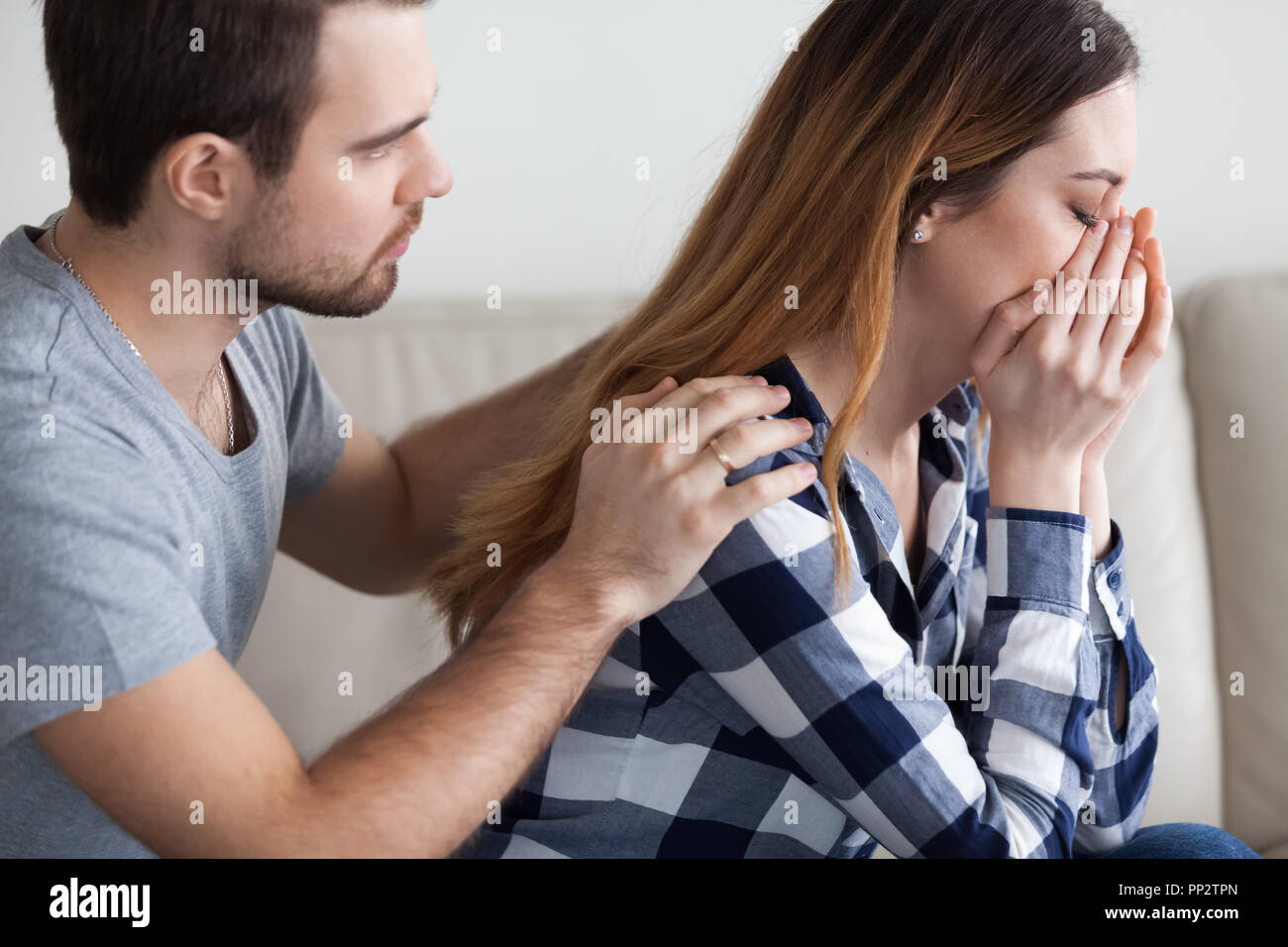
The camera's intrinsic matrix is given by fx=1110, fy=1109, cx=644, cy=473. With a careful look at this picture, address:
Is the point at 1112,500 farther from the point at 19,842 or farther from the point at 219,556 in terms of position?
the point at 19,842

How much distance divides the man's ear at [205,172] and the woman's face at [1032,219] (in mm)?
577

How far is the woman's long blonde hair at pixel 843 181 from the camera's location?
0.92m

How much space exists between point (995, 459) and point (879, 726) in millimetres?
289

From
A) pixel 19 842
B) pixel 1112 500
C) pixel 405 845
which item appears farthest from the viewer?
pixel 1112 500

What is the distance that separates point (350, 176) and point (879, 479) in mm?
548

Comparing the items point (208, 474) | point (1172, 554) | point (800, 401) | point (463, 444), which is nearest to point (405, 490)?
point (463, 444)

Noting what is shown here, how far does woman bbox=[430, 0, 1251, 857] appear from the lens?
0.87 metres

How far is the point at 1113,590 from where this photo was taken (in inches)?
41.3

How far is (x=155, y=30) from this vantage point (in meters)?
0.85

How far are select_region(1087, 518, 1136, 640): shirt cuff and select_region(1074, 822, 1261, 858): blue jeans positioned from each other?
211mm

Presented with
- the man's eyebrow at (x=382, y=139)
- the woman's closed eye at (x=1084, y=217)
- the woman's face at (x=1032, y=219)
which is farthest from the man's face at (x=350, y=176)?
the woman's closed eye at (x=1084, y=217)

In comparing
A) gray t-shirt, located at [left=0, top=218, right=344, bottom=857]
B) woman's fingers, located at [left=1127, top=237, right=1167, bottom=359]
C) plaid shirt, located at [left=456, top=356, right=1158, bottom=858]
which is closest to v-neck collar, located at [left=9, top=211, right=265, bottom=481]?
gray t-shirt, located at [left=0, top=218, right=344, bottom=857]

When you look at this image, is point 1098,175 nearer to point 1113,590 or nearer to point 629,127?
point 1113,590
